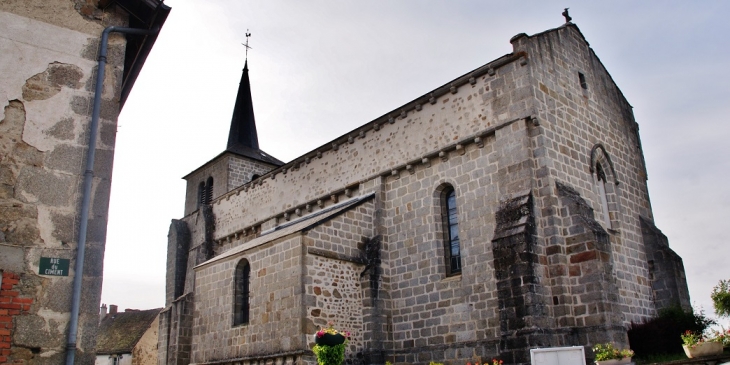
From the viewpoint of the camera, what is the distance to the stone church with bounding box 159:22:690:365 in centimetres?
1267

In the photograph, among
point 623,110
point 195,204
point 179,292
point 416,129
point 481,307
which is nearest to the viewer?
point 481,307

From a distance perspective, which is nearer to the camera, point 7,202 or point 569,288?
point 7,202

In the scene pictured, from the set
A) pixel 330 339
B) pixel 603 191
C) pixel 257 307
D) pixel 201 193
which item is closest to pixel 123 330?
pixel 201 193

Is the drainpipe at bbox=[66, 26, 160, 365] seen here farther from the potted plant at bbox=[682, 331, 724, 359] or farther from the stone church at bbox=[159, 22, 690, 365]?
the potted plant at bbox=[682, 331, 724, 359]

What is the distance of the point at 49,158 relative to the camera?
8492 mm

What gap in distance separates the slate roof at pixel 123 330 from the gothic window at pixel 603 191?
28.0m

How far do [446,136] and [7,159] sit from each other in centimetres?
1056

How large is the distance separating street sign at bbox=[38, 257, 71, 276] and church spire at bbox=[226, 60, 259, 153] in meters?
19.9

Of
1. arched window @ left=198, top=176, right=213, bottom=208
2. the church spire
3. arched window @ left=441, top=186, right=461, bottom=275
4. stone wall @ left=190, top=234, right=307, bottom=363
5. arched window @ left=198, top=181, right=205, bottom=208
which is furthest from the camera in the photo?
the church spire

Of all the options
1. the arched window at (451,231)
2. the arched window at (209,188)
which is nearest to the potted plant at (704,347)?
the arched window at (451,231)

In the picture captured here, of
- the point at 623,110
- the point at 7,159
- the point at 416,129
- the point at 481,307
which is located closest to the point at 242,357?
the point at 481,307

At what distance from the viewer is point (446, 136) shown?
51.7ft

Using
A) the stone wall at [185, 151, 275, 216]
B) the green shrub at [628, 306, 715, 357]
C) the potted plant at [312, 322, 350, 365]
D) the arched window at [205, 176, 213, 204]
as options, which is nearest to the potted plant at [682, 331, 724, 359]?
the green shrub at [628, 306, 715, 357]

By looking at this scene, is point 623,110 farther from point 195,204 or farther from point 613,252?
point 195,204
